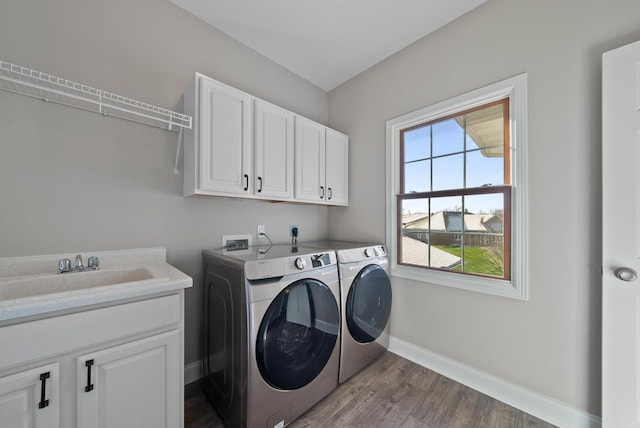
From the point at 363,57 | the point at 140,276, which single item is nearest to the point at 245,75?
the point at 363,57

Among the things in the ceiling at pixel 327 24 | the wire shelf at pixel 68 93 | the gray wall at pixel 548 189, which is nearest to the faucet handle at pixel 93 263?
the wire shelf at pixel 68 93

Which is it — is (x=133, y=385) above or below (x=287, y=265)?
below

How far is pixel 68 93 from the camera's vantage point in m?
1.29

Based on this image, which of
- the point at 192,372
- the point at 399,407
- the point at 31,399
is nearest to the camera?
the point at 31,399

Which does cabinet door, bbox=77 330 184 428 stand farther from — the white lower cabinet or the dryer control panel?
the dryer control panel

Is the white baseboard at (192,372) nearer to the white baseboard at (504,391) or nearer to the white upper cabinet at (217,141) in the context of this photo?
the white upper cabinet at (217,141)

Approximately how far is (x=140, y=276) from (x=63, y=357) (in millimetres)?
526

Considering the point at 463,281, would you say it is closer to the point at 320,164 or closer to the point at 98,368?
the point at 320,164

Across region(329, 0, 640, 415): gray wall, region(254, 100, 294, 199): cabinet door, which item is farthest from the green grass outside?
region(254, 100, 294, 199): cabinet door

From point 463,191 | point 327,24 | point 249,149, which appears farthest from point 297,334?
point 327,24

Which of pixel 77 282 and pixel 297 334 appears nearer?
pixel 77 282

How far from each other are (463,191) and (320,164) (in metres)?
1.21

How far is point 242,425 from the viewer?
1.21 metres

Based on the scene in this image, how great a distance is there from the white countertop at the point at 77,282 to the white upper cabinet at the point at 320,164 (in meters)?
1.15
